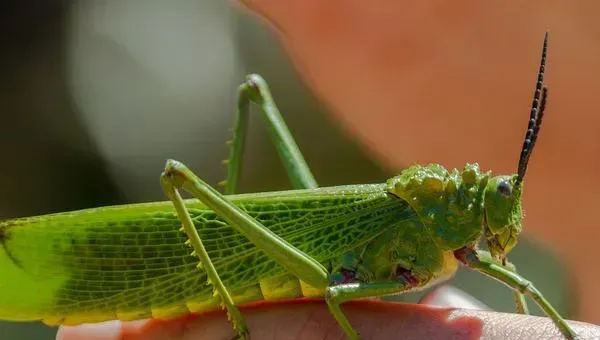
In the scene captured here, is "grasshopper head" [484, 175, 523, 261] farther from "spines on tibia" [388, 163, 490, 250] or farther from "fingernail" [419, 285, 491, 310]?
"fingernail" [419, 285, 491, 310]

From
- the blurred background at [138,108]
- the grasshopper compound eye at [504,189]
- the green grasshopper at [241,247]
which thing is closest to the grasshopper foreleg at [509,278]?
the green grasshopper at [241,247]

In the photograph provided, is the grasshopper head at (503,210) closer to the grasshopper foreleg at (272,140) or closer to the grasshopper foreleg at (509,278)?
the grasshopper foreleg at (509,278)

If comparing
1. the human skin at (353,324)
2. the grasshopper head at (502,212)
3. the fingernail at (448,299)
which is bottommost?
the fingernail at (448,299)

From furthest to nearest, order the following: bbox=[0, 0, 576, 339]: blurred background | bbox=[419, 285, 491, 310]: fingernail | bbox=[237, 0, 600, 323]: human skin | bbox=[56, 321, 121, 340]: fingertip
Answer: bbox=[0, 0, 576, 339]: blurred background, bbox=[237, 0, 600, 323]: human skin, bbox=[419, 285, 491, 310]: fingernail, bbox=[56, 321, 121, 340]: fingertip

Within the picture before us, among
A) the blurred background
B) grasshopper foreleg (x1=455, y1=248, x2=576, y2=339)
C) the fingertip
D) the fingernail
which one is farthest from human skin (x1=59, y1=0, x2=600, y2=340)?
the blurred background

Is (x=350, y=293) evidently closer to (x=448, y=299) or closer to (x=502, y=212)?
(x=502, y=212)

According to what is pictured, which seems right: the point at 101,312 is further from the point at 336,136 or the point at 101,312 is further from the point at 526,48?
the point at 336,136
